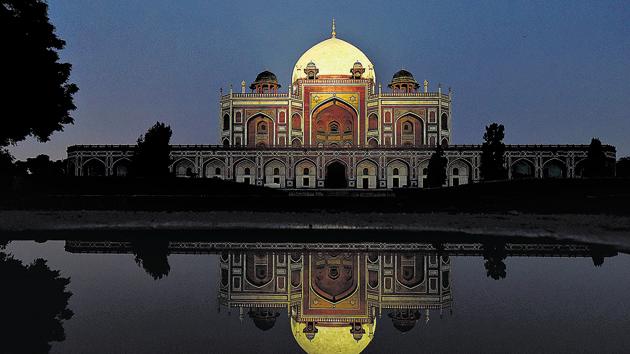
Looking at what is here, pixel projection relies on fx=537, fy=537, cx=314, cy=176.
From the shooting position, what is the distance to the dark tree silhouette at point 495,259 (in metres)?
7.23

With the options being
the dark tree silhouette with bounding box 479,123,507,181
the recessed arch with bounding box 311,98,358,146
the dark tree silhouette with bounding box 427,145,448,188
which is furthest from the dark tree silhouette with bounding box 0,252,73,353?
the recessed arch with bounding box 311,98,358,146

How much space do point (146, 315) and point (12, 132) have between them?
73.5 feet

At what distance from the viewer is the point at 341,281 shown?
6.51 m

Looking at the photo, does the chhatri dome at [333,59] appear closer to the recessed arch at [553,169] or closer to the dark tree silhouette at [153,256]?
the recessed arch at [553,169]

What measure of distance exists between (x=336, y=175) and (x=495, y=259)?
4509 centimetres

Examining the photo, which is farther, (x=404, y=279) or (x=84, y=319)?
(x=404, y=279)

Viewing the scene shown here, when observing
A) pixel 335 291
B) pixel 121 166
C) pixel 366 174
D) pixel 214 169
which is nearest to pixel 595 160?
pixel 366 174

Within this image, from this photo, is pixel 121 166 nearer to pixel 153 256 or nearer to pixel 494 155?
pixel 494 155

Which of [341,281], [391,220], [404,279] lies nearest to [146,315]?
[341,281]

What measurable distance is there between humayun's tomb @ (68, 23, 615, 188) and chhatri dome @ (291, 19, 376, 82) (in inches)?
4.6

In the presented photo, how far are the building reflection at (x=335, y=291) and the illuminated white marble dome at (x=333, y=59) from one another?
53.0 metres

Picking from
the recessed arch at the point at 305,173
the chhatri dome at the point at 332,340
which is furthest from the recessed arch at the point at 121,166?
the chhatri dome at the point at 332,340

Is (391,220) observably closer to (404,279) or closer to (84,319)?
(404,279)

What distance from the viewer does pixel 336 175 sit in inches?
2115
